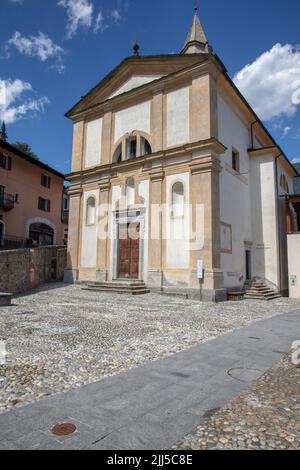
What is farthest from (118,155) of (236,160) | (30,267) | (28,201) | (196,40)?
(28,201)

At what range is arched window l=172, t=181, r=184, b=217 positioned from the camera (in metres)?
16.2

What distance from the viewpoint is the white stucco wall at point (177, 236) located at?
15531 mm

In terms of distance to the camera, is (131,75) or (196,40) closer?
(131,75)

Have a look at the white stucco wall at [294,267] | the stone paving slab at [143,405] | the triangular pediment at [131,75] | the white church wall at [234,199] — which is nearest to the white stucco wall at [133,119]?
the triangular pediment at [131,75]

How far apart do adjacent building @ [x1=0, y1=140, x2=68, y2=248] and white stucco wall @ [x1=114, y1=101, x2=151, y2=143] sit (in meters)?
11.7

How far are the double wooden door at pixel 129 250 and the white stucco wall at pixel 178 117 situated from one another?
5.06 metres

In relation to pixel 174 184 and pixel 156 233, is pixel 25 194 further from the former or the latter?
pixel 174 184

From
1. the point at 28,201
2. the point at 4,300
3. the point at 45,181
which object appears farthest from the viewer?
the point at 45,181

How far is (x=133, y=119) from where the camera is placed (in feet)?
62.3

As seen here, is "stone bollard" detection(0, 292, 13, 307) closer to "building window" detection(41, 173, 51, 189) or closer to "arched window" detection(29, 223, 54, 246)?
"arched window" detection(29, 223, 54, 246)

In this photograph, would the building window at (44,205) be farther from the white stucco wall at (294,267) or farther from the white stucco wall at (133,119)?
the white stucco wall at (294,267)

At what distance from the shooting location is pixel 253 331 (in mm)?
7484

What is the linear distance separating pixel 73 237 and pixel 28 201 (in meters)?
11.8
